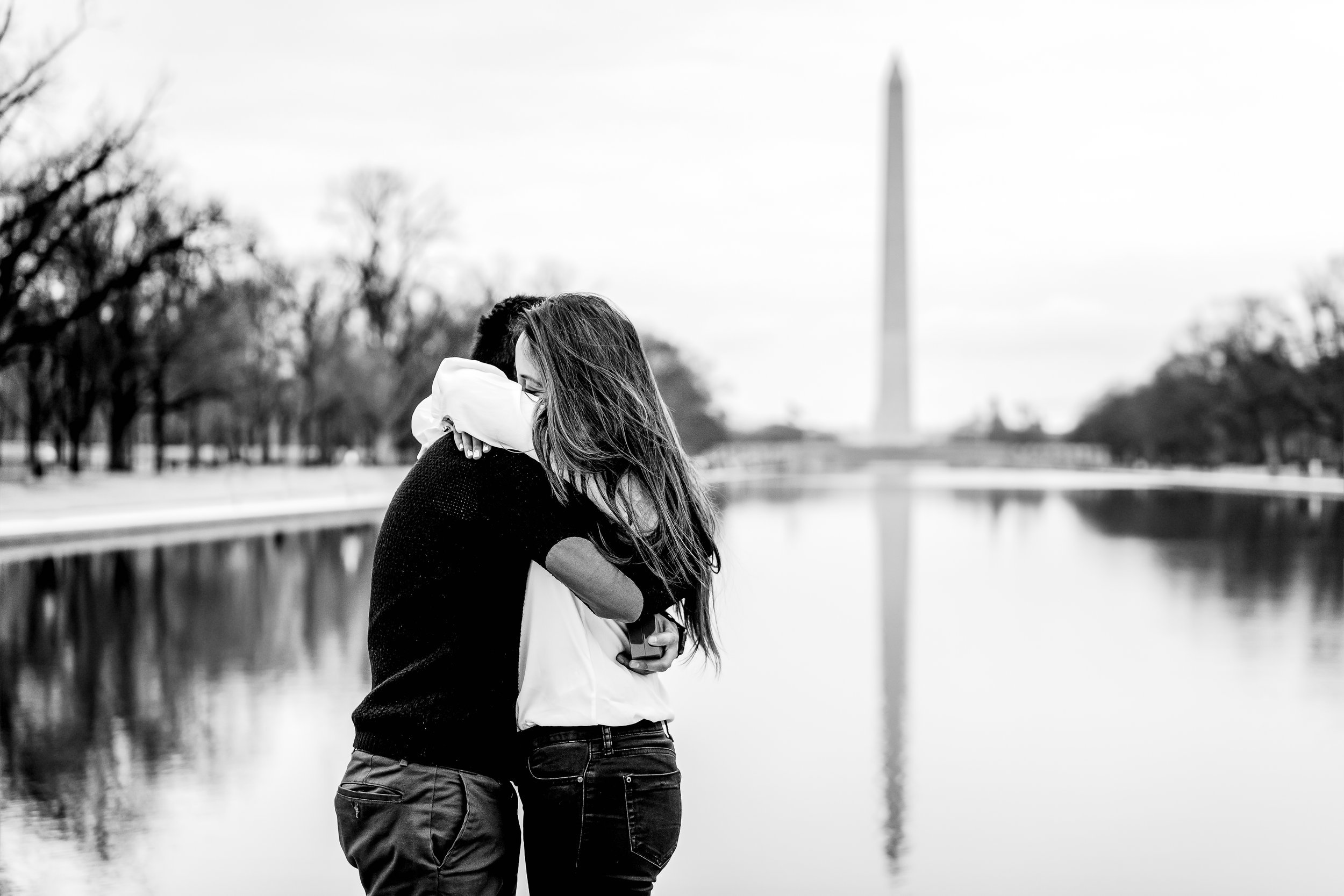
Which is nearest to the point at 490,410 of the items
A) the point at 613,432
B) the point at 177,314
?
the point at 613,432

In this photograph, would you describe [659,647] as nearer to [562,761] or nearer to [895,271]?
[562,761]

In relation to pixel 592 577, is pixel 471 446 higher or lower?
higher

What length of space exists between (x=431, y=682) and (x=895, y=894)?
272 centimetres

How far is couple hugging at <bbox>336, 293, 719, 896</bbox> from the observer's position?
2.38 metres

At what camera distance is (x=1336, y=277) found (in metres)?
58.8

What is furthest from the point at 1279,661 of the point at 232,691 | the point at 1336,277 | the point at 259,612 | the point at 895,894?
the point at 1336,277

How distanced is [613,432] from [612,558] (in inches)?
8.3

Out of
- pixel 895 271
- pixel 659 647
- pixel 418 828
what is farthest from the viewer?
pixel 895 271

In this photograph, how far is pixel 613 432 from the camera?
7.86 feet

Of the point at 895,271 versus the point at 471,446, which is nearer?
the point at 471,446

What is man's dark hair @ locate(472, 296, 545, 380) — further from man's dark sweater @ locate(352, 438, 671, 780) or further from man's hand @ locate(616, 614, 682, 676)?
man's hand @ locate(616, 614, 682, 676)

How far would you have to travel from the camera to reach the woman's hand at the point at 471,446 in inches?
95.0

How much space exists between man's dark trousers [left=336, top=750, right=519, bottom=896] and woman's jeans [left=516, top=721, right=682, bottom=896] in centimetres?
9

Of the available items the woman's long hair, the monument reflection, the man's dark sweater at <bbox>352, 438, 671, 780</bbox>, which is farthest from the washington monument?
the man's dark sweater at <bbox>352, 438, 671, 780</bbox>
